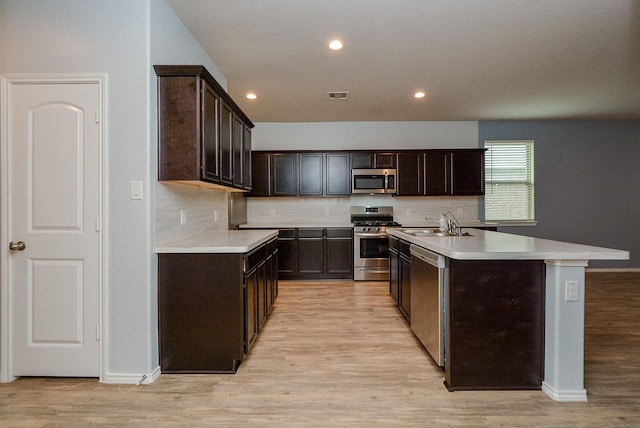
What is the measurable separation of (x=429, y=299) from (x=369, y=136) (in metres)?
4.10

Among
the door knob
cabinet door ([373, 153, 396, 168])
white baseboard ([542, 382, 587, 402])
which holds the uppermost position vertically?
cabinet door ([373, 153, 396, 168])

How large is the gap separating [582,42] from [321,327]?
3.57 meters

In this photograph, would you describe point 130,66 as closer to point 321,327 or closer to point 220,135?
point 220,135

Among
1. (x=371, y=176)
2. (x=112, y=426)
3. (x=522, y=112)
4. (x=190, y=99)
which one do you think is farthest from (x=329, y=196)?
Answer: (x=112, y=426)

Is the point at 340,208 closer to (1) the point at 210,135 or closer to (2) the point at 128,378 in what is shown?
(1) the point at 210,135

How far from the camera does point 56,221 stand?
2385mm

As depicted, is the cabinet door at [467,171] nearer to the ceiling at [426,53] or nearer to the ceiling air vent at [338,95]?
the ceiling at [426,53]

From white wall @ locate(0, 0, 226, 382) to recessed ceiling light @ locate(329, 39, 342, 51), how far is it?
152cm

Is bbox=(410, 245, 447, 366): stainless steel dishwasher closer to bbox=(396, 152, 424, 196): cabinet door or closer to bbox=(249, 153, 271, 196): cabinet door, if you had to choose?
bbox=(396, 152, 424, 196): cabinet door

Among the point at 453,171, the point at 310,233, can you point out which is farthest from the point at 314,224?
the point at 453,171

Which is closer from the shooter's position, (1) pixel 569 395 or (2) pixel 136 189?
(1) pixel 569 395

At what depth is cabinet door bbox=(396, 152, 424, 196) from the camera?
19.0 ft

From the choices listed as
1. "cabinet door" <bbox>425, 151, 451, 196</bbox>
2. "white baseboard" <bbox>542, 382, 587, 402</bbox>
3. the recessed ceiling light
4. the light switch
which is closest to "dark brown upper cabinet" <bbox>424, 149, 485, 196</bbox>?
"cabinet door" <bbox>425, 151, 451, 196</bbox>

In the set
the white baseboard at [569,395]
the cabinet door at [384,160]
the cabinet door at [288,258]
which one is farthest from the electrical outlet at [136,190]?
the cabinet door at [384,160]
